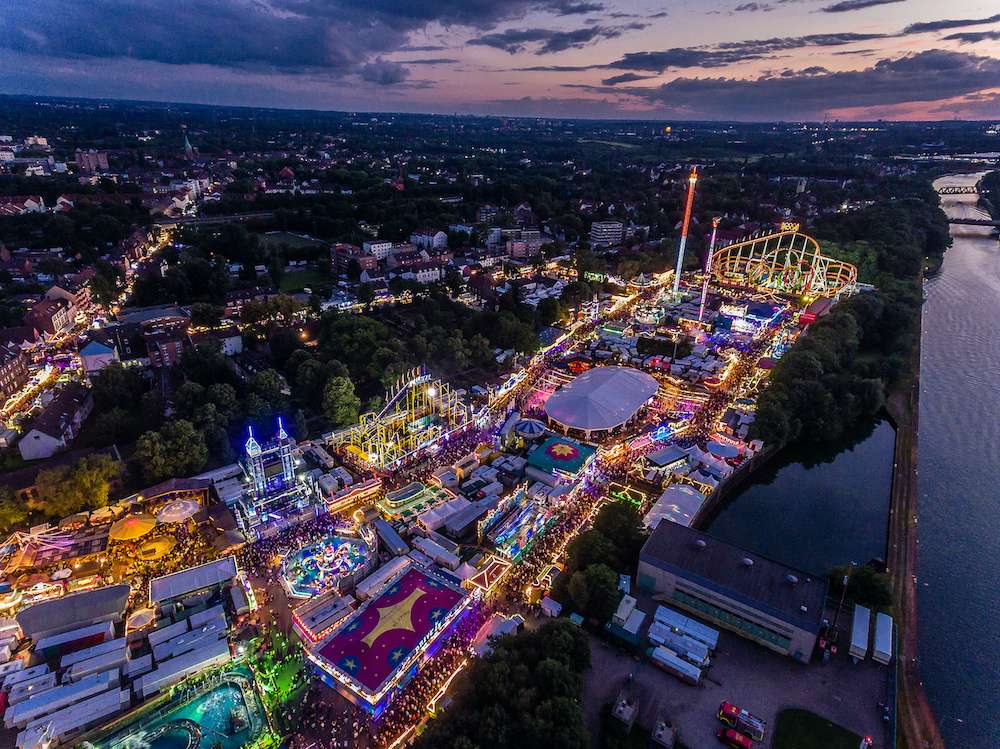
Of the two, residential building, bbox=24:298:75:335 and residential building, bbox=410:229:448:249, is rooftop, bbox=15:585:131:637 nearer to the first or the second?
residential building, bbox=24:298:75:335

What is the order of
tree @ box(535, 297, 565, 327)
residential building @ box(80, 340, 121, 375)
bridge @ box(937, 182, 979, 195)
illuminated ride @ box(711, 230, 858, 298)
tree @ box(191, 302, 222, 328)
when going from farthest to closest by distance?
bridge @ box(937, 182, 979, 195) < illuminated ride @ box(711, 230, 858, 298) < tree @ box(535, 297, 565, 327) < tree @ box(191, 302, 222, 328) < residential building @ box(80, 340, 121, 375)

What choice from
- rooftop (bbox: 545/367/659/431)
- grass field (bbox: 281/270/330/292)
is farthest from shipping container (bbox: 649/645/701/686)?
grass field (bbox: 281/270/330/292)

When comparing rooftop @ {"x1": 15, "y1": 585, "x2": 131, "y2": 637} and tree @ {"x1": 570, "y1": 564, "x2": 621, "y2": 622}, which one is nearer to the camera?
rooftop @ {"x1": 15, "y1": 585, "x2": 131, "y2": 637}

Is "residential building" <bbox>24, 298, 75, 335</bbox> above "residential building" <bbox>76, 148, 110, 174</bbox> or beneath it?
beneath

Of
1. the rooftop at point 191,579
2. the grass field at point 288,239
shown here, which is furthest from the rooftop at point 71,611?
the grass field at point 288,239

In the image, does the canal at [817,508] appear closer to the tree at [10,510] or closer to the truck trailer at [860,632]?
the truck trailer at [860,632]

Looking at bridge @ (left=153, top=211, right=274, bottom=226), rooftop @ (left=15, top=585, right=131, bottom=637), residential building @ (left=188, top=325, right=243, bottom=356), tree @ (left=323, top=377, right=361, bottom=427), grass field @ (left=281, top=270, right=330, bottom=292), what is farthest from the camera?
bridge @ (left=153, top=211, right=274, bottom=226)

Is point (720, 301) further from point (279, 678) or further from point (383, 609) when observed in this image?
point (279, 678)

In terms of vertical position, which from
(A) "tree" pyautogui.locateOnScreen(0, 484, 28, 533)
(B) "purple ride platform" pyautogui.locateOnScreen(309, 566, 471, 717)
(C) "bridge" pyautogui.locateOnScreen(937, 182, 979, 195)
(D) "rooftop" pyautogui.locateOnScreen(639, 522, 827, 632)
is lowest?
(B) "purple ride platform" pyautogui.locateOnScreen(309, 566, 471, 717)
